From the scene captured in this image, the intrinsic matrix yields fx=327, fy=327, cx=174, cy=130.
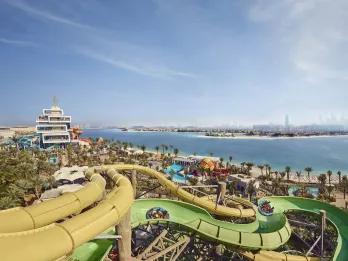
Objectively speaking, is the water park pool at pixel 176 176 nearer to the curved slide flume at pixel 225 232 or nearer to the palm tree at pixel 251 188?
the palm tree at pixel 251 188

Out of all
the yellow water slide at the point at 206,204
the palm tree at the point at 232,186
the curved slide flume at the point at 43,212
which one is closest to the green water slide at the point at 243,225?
the yellow water slide at the point at 206,204

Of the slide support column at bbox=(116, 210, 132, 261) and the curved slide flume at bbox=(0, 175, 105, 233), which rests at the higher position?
the curved slide flume at bbox=(0, 175, 105, 233)

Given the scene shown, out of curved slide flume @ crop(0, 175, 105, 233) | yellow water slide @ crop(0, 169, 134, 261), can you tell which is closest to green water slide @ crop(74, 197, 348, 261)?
curved slide flume @ crop(0, 175, 105, 233)

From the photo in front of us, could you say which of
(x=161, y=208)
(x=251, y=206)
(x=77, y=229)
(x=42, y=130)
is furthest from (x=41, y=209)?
(x=42, y=130)

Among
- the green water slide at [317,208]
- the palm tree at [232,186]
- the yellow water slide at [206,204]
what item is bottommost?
the palm tree at [232,186]

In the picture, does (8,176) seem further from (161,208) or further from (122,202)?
(122,202)

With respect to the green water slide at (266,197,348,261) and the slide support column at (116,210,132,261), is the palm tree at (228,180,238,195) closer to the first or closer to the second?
the green water slide at (266,197,348,261)

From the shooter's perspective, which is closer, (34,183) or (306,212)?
(306,212)
